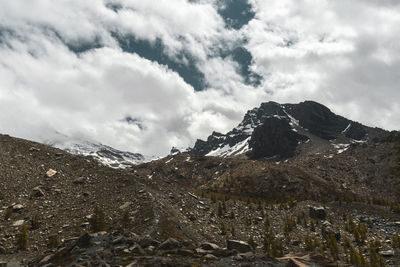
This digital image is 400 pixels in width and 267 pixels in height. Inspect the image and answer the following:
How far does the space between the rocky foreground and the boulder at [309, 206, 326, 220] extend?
21 cm

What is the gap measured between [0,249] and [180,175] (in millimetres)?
167893

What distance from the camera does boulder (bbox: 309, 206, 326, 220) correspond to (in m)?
59.7

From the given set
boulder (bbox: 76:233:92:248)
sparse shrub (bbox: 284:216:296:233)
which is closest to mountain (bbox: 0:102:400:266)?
boulder (bbox: 76:233:92:248)

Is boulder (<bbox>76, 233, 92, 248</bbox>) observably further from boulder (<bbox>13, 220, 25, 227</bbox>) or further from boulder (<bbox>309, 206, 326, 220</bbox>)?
boulder (<bbox>309, 206, 326, 220</bbox>)

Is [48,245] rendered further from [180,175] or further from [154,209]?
[180,175]

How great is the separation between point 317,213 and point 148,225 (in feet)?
141

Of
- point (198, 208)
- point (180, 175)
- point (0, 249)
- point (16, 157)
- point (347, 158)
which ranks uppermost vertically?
point (347, 158)

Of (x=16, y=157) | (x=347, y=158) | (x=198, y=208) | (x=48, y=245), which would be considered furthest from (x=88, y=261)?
(x=347, y=158)

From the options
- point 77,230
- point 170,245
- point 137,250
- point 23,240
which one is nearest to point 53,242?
point 77,230

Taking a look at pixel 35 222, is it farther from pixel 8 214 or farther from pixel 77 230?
pixel 77 230

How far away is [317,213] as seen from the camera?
197ft

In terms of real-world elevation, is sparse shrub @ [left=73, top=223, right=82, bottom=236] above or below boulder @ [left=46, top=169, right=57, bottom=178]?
below

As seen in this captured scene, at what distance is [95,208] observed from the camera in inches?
1529

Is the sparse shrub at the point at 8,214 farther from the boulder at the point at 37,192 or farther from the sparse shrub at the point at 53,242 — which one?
the sparse shrub at the point at 53,242
